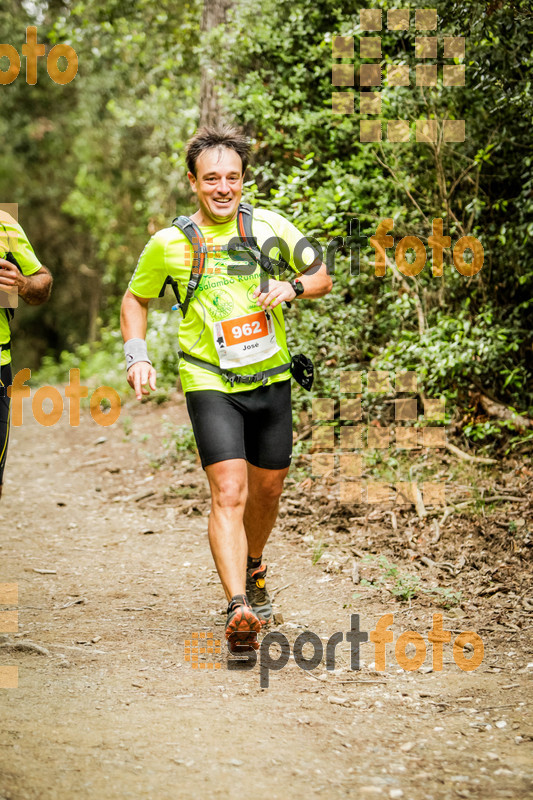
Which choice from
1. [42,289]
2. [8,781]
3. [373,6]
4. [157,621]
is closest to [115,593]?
[157,621]

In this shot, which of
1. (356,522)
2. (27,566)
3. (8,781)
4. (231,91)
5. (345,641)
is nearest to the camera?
(8,781)

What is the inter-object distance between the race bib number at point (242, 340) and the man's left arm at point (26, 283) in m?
1.01

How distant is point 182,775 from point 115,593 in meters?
2.39

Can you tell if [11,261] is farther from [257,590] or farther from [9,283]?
[257,590]

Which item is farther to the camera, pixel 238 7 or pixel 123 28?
pixel 123 28

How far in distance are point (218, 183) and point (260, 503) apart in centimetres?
162

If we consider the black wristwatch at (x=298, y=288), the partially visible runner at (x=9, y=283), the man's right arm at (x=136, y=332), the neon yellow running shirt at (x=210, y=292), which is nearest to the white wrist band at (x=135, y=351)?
the man's right arm at (x=136, y=332)

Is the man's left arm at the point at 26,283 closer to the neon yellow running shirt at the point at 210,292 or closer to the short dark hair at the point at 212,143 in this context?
the neon yellow running shirt at the point at 210,292

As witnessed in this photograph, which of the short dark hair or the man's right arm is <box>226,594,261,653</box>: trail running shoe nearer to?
the man's right arm

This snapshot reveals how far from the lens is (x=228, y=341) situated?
3.91 metres

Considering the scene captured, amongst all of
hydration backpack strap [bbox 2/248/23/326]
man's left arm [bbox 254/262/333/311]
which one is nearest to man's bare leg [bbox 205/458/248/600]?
man's left arm [bbox 254/262/333/311]

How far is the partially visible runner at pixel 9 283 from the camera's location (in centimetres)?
404

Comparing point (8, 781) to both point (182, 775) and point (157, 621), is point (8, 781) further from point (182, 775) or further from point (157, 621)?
point (157, 621)

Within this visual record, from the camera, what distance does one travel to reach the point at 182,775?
108 inches
